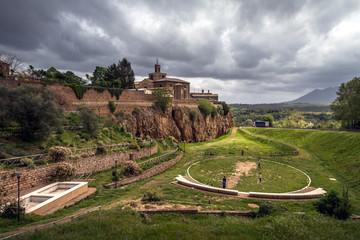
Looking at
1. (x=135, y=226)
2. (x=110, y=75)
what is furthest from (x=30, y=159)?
(x=110, y=75)

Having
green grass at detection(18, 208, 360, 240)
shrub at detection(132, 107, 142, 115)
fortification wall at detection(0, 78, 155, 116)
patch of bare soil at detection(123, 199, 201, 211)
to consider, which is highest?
fortification wall at detection(0, 78, 155, 116)

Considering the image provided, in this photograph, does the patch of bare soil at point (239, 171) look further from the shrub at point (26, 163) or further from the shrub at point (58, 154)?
the shrub at point (26, 163)

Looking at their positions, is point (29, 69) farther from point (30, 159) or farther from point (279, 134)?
point (279, 134)

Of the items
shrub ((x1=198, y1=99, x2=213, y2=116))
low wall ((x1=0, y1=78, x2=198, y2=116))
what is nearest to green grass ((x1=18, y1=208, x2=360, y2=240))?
low wall ((x1=0, y1=78, x2=198, y2=116))

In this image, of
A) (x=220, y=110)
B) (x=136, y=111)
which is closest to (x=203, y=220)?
(x=136, y=111)

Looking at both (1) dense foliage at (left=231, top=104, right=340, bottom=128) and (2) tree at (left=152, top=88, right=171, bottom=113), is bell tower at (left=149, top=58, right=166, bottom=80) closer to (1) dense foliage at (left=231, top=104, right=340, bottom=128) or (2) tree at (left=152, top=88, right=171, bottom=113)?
(2) tree at (left=152, top=88, right=171, bottom=113)

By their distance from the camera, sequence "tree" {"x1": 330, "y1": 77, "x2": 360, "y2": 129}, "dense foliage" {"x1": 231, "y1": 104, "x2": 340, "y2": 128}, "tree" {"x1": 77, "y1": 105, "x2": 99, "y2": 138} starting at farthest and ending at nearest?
"dense foliage" {"x1": 231, "y1": 104, "x2": 340, "y2": 128}
"tree" {"x1": 330, "y1": 77, "x2": 360, "y2": 129}
"tree" {"x1": 77, "y1": 105, "x2": 99, "y2": 138}

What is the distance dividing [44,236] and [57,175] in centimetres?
1156

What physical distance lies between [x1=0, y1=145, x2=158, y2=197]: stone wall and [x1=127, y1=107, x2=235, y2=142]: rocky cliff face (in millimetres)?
14005

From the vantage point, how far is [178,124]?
53.1 meters

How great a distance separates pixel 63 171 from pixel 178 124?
36.6 meters

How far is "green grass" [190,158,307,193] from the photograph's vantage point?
65.8ft

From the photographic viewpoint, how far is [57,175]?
18250 millimetres

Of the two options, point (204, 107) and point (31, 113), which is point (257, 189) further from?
point (204, 107)
